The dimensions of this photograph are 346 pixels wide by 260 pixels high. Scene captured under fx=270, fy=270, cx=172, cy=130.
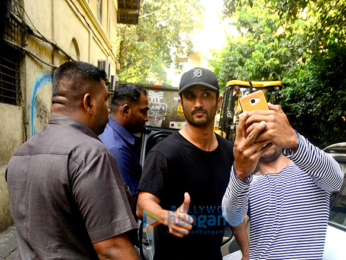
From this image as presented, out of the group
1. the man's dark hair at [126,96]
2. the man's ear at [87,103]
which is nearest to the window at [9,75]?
the man's dark hair at [126,96]

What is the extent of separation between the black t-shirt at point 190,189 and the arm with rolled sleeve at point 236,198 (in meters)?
0.15

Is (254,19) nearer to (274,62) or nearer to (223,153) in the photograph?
(274,62)

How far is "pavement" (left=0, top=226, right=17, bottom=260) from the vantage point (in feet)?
10.6

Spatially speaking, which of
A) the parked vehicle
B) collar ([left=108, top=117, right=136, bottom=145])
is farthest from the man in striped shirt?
collar ([left=108, top=117, right=136, bottom=145])

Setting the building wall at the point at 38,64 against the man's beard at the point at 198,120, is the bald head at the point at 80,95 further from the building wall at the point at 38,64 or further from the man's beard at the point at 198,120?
the building wall at the point at 38,64

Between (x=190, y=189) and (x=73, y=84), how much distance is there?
88cm

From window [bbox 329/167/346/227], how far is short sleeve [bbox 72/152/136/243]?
162 cm

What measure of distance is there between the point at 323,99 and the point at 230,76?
29.6 ft

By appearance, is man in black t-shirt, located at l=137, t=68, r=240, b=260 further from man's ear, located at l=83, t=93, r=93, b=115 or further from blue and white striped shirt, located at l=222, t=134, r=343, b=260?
man's ear, located at l=83, t=93, r=93, b=115

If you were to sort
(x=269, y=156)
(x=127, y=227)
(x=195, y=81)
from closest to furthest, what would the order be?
(x=127, y=227), (x=269, y=156), (x=195, y=81)

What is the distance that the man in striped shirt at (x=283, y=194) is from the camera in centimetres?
115

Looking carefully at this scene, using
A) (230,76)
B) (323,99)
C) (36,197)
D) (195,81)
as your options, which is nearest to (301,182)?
(195,81)

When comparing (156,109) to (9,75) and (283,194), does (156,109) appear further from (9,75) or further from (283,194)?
(283,194)

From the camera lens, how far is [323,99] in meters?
6.59
